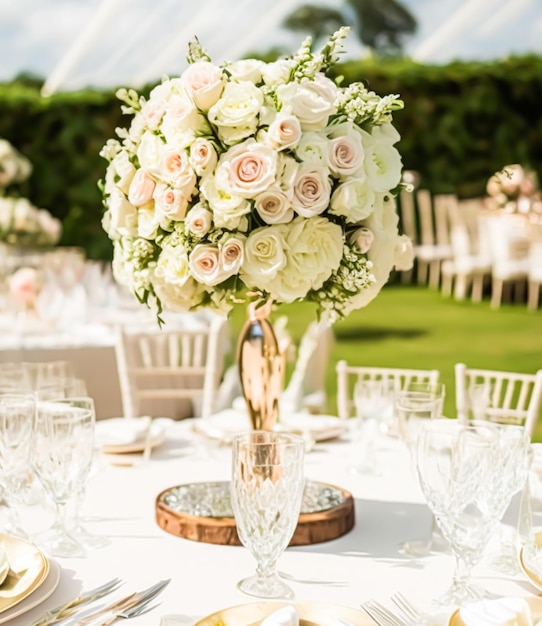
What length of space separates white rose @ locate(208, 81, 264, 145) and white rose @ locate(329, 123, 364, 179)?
0.15 m

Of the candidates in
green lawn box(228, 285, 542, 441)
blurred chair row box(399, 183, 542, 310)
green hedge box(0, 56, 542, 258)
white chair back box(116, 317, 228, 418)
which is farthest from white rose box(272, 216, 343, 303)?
green hedge box(0, 56, 542, 258)

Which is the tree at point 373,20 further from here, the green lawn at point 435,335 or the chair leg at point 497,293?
the chair leg at point 497,293

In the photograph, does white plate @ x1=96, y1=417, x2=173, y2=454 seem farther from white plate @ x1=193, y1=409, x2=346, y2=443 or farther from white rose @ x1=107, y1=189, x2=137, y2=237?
white rose @ x1=107, y1=189, x2=137, y2=237


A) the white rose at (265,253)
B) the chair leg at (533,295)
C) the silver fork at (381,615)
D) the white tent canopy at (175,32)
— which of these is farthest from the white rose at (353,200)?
the white tent canopy at (175,32)

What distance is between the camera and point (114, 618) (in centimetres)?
136

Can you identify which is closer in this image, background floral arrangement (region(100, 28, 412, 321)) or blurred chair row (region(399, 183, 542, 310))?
background floral arrangement (region(100, 28, 412, 321))

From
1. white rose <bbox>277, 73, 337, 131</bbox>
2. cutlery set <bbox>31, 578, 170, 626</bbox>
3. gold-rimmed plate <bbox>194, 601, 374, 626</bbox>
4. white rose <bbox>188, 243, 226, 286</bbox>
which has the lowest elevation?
cutlery set <bbox>31, 578, 170, 626</bbox>

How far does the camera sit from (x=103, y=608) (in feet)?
4.57

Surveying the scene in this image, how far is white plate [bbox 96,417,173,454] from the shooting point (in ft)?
7.56

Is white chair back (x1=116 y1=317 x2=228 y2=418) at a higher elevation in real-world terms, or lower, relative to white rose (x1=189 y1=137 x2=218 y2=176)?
lower

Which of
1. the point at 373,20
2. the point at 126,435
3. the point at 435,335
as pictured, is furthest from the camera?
the point at 373,20

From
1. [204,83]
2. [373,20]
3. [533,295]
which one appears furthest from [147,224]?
[373,20]

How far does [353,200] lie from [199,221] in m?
0.29

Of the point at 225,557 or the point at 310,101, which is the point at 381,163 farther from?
the point at 225,557
